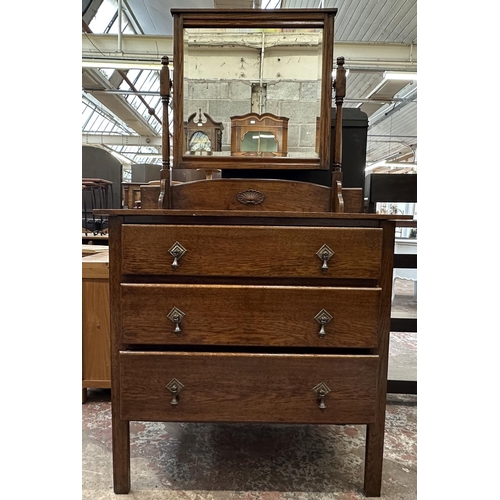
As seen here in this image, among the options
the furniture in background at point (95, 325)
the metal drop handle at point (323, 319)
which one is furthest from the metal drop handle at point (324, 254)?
the furniture in background at point (95, 325)

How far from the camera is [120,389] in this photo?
1146 millimetres

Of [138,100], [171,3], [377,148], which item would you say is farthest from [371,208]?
[377,148]

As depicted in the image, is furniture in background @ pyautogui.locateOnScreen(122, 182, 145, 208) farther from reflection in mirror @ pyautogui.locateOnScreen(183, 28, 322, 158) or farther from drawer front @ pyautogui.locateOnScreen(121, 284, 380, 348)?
drawer front @ pyautogui.locateOnScreen(121, 284, 380, 348)

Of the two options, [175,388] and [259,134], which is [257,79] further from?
[175,388]

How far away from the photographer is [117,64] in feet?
13.2

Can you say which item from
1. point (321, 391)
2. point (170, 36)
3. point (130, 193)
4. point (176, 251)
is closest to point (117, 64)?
point (170, 36)

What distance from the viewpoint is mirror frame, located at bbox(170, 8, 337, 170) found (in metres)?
1.36

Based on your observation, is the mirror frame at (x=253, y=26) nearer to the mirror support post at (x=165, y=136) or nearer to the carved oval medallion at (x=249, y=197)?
the mirror support post at (x=165, y=136)

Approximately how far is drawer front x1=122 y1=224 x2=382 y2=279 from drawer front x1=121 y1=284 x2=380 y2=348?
7 cm

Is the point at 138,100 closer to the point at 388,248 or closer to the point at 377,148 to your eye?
the point at 388,248

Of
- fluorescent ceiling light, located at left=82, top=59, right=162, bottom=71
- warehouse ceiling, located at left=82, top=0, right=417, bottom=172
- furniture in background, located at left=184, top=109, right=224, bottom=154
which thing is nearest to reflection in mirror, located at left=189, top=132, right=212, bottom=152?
furniture in background, located at left=184, top=109, right=224, bottom=154

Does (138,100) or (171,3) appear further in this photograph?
(138,100)

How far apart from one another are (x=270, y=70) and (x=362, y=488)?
1.78m

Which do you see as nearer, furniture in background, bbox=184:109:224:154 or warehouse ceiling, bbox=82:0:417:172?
furniture in background, bbox=184:109:224:154
